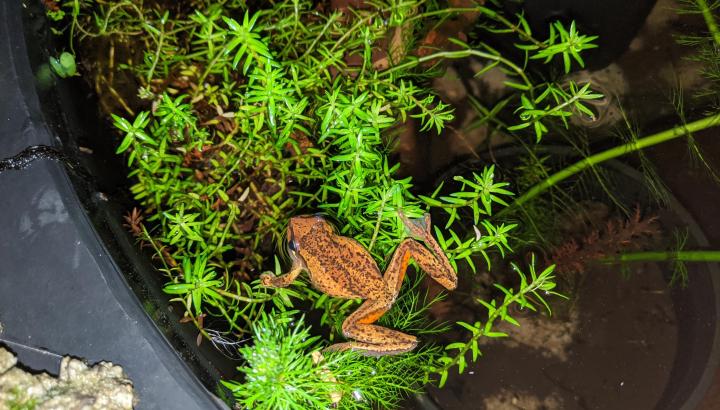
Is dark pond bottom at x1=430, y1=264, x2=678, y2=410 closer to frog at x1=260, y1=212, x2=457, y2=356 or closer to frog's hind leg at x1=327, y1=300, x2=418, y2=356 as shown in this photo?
frog's hind leg at x1=327, y1=300, x2=418, y2=356

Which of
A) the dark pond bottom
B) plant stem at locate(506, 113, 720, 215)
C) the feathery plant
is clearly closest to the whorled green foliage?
the feathery plant

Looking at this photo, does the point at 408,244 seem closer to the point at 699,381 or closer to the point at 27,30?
the point at 27,30

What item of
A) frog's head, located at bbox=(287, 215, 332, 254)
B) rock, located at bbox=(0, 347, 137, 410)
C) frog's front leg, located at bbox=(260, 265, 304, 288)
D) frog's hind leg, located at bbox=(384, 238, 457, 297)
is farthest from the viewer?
frog's hind leg, located at bbox=(384, 238, 457, 297)

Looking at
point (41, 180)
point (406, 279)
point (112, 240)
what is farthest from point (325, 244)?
point (41, 180)

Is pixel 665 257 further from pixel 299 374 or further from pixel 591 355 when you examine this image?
pixel 299 374

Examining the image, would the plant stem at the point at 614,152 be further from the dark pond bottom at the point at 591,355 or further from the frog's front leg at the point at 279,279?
the frog's front leg at the point at 279,279

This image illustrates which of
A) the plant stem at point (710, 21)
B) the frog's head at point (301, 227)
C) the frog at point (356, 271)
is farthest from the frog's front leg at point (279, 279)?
the plant stem at point (710, 21)
